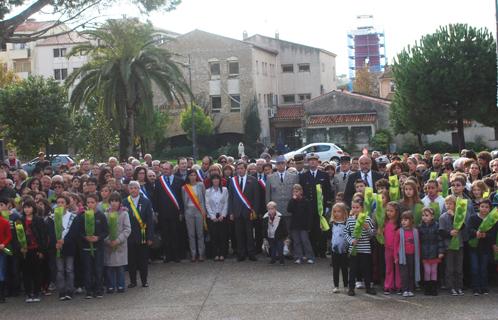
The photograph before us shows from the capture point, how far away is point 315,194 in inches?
564

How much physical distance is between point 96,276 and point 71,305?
687 mm

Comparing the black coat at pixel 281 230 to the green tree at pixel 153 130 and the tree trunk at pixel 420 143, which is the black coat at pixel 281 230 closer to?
the green tree at pixel 153 130

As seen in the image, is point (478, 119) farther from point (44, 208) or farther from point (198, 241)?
point (44, 208)

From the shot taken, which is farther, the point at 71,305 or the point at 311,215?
the point at 311,215

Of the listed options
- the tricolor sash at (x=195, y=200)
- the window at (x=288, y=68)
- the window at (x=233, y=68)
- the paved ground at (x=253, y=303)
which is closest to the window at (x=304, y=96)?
the window at (x=288, y=68)

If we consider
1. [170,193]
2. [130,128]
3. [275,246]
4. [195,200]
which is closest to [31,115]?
[130,128]

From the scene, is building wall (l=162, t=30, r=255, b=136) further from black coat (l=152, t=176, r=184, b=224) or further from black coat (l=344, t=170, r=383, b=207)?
black coat (l=344, t=170, r=383, b=207)

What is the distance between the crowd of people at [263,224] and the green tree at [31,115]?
1069 inches

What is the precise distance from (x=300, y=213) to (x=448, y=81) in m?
39.1

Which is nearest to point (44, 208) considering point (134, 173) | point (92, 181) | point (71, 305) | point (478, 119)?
point (92, 181)

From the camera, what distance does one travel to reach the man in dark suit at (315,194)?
46.5 ft

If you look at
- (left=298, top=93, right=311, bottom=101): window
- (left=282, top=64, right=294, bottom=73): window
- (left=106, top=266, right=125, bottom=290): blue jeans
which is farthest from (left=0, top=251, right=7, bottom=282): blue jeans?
(left=298, top=93, right=311, bottom=101): window

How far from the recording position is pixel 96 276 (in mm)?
11633

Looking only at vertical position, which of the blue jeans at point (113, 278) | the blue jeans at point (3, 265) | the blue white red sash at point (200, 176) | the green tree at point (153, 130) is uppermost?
the green tree at point (153, 130)
